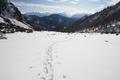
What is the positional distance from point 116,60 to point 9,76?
7197mm

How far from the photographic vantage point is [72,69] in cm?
918

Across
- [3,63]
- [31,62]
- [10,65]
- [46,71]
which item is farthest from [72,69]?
[3,63]

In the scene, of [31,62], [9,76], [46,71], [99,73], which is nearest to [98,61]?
[99,73]

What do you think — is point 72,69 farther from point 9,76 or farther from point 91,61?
point 9,76

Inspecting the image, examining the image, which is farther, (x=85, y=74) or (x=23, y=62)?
(x=23, y=62)

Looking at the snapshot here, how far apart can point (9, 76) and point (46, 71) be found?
2.02m

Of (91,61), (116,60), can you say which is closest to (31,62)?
(91,61)

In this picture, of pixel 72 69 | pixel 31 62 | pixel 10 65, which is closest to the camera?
pixel 72 69

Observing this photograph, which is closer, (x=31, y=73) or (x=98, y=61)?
(x=31, y=73)

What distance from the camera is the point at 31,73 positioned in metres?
8.64

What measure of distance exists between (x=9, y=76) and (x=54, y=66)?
276 centimetres

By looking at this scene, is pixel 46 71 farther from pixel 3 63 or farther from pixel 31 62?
pixel 3 63

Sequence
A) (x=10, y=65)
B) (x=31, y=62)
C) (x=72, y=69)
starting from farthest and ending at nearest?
1. (x=31, y=62)
2. (x=10, y=65)
3. (x=72, y=69)

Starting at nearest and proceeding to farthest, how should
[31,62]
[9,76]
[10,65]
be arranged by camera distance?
[9,76] < [10,65] < [31,62]
